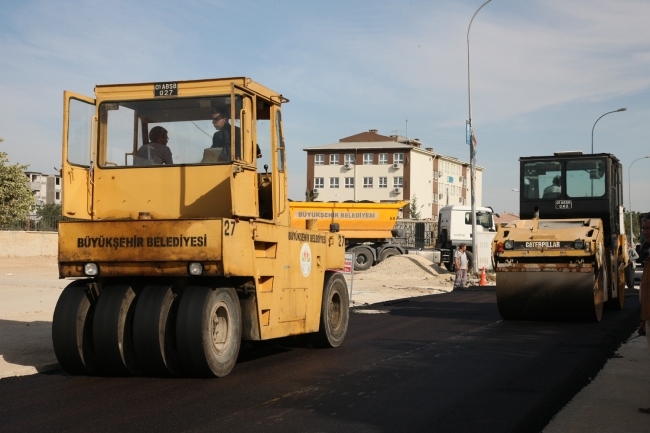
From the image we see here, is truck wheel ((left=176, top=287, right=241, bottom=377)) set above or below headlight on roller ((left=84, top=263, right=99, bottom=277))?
below

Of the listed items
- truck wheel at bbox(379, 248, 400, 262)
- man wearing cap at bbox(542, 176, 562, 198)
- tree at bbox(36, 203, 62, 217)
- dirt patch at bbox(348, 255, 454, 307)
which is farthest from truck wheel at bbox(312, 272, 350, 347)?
tree at bbox(36, 203, 62, 217)

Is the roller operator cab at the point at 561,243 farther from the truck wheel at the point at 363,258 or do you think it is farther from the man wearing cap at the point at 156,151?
the truck wheel at the point at 363,258

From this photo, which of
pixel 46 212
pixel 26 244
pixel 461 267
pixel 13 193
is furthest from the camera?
pixel 46 212

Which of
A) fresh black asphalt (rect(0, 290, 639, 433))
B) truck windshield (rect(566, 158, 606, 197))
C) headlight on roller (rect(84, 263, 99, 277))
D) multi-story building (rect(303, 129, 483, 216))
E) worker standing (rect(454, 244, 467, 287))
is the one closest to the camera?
fresh black asphalt (rect(0, 290, 639, 433))

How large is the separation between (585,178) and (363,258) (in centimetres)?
2242

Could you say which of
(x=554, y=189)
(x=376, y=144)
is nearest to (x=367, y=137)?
(x=376, y=144)

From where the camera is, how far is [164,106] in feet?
33.8

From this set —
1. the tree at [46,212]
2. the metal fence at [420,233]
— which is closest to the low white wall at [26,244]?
the tree at [46,212]

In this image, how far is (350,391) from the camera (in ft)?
27.5

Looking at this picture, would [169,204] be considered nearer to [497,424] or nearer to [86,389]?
[86,389]

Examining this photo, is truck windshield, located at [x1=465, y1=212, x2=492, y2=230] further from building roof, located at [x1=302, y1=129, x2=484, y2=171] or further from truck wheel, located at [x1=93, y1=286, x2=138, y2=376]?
building roof, located at [x1=302, y1=129, x2=484, y2=171]

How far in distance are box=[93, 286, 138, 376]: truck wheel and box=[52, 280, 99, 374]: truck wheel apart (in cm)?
21

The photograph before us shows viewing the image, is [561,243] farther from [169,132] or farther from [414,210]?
[414,210]

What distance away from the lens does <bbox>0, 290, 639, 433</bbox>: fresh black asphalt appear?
22.7 feet
